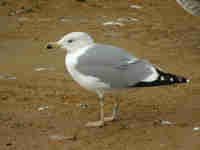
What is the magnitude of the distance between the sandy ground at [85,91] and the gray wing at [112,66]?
0.45m

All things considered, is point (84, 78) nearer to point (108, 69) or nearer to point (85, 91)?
point (108, 69)

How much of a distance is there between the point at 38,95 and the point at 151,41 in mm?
2801

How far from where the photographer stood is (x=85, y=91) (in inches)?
253

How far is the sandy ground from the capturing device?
16.3ft

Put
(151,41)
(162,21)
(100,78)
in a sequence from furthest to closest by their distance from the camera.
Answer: (162,21), (151,41), (100,78)

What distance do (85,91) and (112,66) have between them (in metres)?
1.34

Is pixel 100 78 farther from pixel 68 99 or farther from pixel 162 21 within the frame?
pixel 162 21

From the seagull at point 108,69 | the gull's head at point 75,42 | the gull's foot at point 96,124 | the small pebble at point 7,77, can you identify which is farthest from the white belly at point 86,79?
the small pebble at point 7,77

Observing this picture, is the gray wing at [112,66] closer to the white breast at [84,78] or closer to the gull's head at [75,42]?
the white breast at [84,78]

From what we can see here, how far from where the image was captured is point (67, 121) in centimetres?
539

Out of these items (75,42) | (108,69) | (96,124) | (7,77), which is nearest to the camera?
(108,69)

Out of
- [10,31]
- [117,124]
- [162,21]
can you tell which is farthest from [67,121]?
[162,21]

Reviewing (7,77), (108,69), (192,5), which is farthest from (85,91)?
(192,5)

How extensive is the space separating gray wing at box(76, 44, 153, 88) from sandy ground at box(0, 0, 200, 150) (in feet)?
1.49
